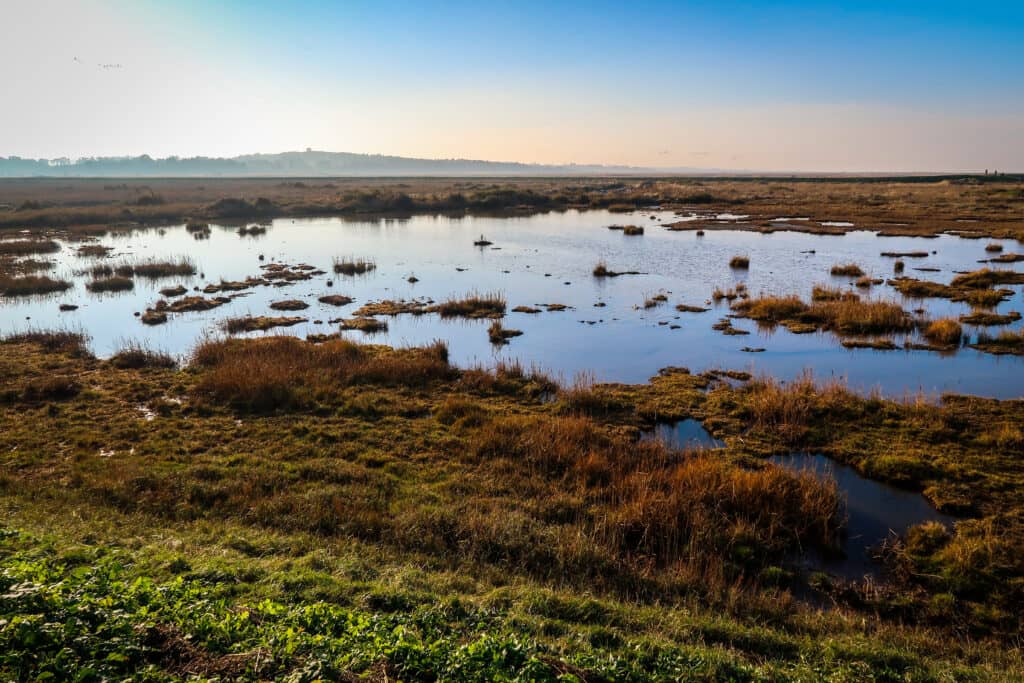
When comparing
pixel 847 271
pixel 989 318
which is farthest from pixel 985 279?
pixel 989 318

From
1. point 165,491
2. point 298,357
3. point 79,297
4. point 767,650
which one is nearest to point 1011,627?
point 767,650

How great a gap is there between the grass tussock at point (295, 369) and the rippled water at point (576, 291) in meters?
2.58

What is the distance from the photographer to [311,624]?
6.81 meters

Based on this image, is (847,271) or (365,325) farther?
(847,271)

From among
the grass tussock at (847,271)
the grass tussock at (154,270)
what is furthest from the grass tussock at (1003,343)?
the grass tussock at (154,270)

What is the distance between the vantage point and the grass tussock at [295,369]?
19.2 meters

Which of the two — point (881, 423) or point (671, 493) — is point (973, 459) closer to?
point (881, 423)

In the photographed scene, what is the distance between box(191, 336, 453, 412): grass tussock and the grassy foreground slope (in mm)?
148

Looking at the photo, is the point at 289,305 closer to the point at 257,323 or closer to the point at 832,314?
the point at 257,323

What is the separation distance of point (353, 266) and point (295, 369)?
80.5 feet

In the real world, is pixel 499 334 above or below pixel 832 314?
below

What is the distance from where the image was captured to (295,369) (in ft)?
70.6

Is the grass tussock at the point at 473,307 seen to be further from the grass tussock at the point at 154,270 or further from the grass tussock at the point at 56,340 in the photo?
the grass tussock at the point at 154,270

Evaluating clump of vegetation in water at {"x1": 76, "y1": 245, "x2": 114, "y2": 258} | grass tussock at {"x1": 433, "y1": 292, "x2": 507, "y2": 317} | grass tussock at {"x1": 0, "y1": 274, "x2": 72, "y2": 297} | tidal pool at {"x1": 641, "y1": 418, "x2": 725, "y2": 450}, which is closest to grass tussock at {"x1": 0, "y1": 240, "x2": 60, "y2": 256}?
clump of vegetation in water at {"x1": 76, "y1": 245, "x2": 114, "y2": 258}
